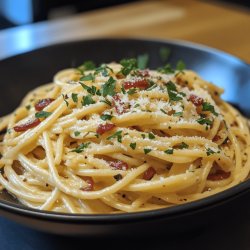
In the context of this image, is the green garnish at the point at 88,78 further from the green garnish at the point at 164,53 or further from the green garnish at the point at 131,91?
the green garnish at the point at 164,53

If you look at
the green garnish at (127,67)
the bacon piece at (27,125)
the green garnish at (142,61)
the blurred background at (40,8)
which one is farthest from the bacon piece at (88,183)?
the blurred background at (40,8)

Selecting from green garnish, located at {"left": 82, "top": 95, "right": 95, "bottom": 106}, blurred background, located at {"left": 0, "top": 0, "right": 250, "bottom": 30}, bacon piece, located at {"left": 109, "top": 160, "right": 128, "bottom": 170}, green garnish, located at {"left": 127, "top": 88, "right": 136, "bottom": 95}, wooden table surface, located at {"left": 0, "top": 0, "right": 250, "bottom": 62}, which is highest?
blurred background, located at {"left": 0, "top": 0, "right": 250, "bottom": 30}

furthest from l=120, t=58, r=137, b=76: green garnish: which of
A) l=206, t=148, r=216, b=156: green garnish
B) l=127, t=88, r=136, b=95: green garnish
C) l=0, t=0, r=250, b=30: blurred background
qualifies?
l=0, t=0, r=250, b=30: blurred background

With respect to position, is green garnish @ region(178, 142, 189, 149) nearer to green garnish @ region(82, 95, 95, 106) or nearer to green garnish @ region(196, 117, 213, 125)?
green garnish @ region(196, 117, 213, 125)

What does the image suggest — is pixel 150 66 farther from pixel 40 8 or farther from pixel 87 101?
pixel 40 8

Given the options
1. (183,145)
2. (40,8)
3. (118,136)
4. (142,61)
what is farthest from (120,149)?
(40,8)

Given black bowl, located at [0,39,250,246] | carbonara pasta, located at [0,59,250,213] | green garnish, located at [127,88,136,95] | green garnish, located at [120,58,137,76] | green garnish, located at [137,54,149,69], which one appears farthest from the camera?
green garnish, located at [137,54,149,69]

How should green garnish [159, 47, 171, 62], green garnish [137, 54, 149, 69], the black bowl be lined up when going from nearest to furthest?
the black bowl → green garnish [137, 54, 149, 69] → green garnish [159, 47, 171, 62]
